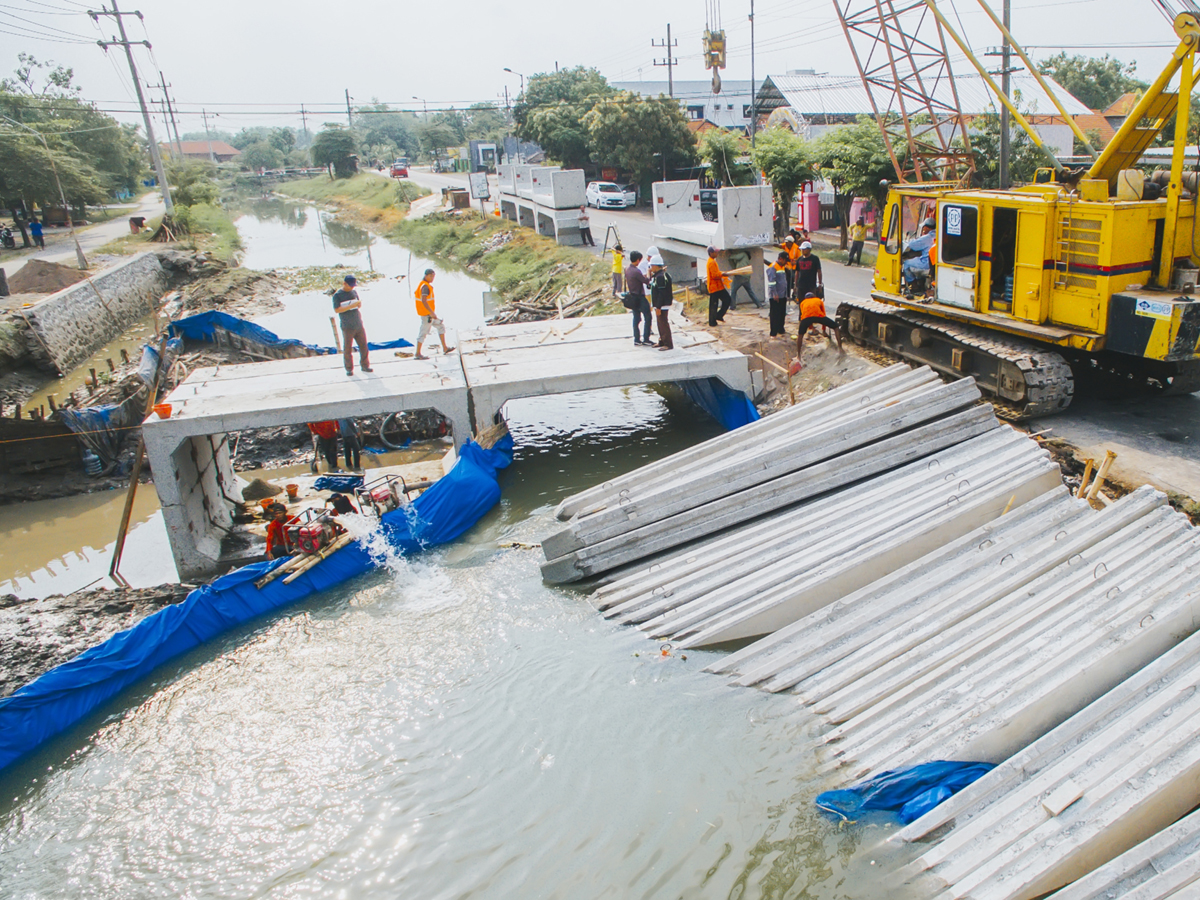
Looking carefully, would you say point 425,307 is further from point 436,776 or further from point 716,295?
point 436,776

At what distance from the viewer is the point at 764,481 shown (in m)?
10.1

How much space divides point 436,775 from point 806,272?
1050 cm

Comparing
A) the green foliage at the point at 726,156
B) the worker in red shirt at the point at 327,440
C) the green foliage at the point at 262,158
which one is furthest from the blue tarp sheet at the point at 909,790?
the green foliage at the point at 262,158

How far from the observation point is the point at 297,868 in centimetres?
646

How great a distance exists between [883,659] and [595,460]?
7.74 meters

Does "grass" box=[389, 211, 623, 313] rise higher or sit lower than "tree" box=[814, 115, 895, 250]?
lower

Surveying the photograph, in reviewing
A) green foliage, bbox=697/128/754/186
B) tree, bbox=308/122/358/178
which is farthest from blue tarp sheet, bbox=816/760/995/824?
tree, bbox=308/122/358/178

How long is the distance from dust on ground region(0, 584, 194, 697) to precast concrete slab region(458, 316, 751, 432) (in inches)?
206

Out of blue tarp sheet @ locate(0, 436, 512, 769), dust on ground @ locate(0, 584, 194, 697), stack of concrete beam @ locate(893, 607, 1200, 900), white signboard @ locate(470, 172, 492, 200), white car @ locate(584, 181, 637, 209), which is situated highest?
white signboard @ locate(470, 172, 492, 200)

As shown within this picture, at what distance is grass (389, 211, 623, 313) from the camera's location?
2633 centimetres

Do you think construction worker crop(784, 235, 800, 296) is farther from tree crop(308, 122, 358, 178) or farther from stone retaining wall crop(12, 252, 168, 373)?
tree crop(308, 122, 358, 178)

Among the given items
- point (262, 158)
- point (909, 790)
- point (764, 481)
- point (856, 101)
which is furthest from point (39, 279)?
point (262, 158)

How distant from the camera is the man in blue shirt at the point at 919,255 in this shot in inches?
522

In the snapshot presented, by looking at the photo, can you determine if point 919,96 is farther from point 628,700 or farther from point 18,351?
point 18,351
